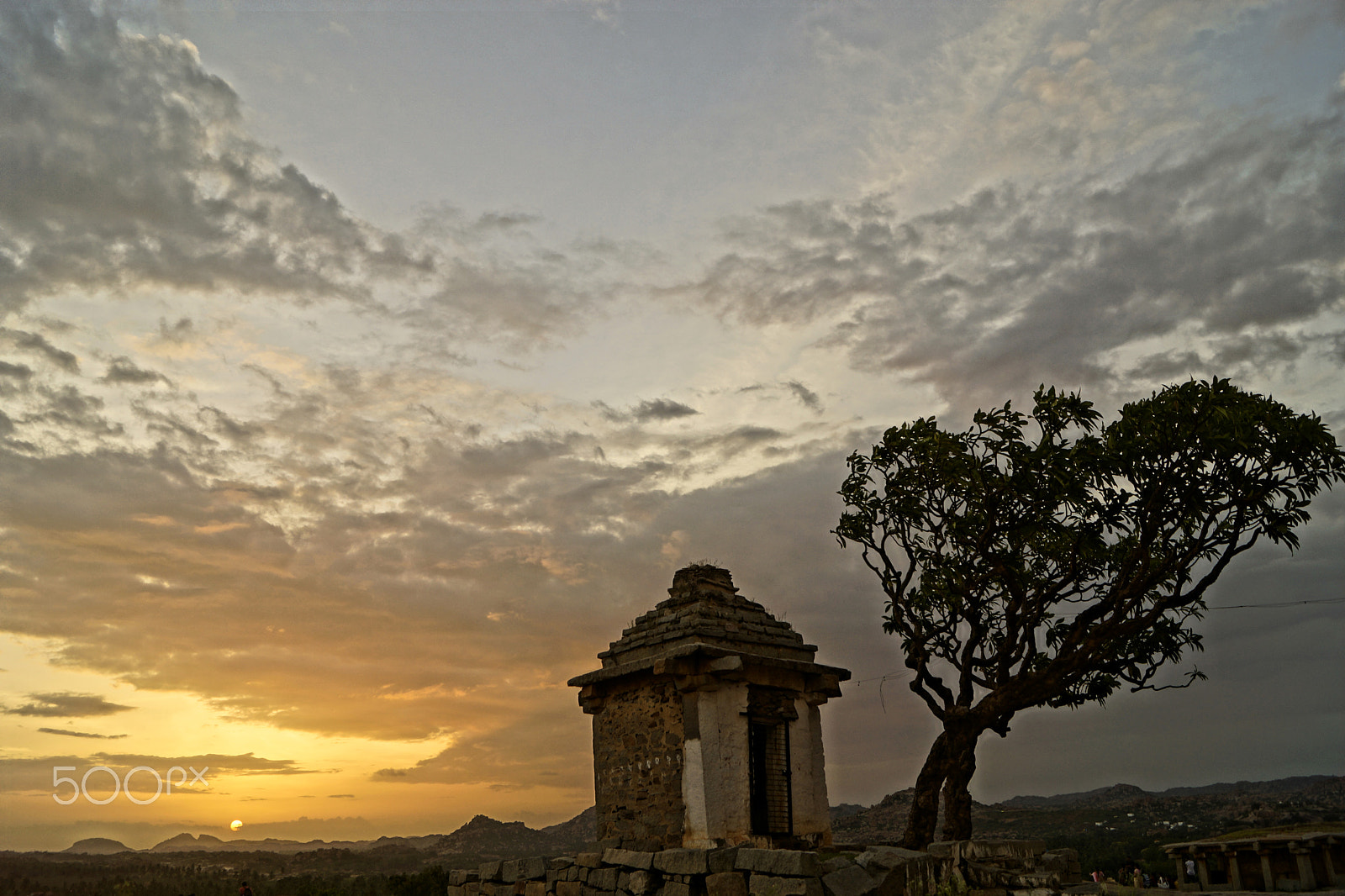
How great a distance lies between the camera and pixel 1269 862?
75.0 ft

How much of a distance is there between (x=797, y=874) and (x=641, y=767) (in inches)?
202

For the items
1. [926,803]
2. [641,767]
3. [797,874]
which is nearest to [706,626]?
[641,767]

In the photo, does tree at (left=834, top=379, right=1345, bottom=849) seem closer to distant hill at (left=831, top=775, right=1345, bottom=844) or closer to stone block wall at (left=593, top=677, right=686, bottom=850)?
stone block wall at (left=593, top=677, right=686, bottom=850)

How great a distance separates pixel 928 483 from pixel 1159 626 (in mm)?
6632

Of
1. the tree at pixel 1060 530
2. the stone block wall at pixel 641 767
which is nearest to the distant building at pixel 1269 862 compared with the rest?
the tree at pixel 1060 530

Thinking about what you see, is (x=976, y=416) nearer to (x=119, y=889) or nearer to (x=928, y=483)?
(x=928, y=483)

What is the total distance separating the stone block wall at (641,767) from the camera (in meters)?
14.4

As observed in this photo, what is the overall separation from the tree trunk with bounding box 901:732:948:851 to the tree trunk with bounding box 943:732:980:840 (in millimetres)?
166

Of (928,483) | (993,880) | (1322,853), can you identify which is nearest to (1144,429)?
(928,483)

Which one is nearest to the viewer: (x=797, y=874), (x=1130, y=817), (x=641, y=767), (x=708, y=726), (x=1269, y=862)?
(x=797, y=874)

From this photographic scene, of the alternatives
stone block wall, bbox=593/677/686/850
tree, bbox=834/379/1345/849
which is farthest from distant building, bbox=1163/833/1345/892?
stone block wall, bbox=593/677/686/850

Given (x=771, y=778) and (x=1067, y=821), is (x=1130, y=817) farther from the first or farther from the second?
(x=771, y=778)

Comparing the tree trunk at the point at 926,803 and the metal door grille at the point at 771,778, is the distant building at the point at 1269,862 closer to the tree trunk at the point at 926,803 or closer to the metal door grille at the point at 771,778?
the tree trunk at the point at 926,803

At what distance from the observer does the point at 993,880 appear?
11.6m
